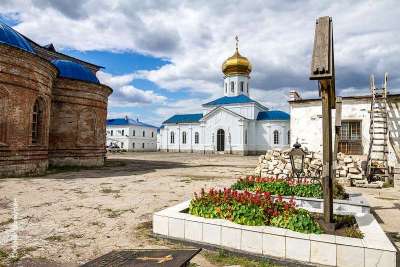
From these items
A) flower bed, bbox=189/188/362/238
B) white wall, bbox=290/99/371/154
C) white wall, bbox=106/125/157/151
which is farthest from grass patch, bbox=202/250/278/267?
white wall, bbox=106/125/157/151

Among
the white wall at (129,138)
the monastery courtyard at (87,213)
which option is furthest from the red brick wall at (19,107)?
the white wall at (129,138)

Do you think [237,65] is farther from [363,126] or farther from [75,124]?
[75,124]

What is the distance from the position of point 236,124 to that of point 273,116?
5.83m

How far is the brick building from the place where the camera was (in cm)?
1294

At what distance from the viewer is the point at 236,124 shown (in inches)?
1763

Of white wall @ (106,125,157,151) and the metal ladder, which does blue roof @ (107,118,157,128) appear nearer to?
white wall @ (106,125,157,151)

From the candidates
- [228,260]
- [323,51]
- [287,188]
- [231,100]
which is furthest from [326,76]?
[231,100]

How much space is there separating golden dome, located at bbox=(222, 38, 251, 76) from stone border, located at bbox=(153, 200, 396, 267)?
4448 cm

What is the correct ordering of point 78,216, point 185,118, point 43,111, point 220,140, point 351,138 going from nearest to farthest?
point 78,216 < point 43,111 < point 351,138 < point 220,140 < point 185,118

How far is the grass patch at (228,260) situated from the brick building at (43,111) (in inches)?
460

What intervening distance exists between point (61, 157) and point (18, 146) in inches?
178

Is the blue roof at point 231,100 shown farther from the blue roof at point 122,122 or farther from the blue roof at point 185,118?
the blue roof at point 122,122

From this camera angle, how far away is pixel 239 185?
8.55 metres

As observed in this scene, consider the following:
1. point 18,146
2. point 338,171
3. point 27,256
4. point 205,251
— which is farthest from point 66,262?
point 338,171
